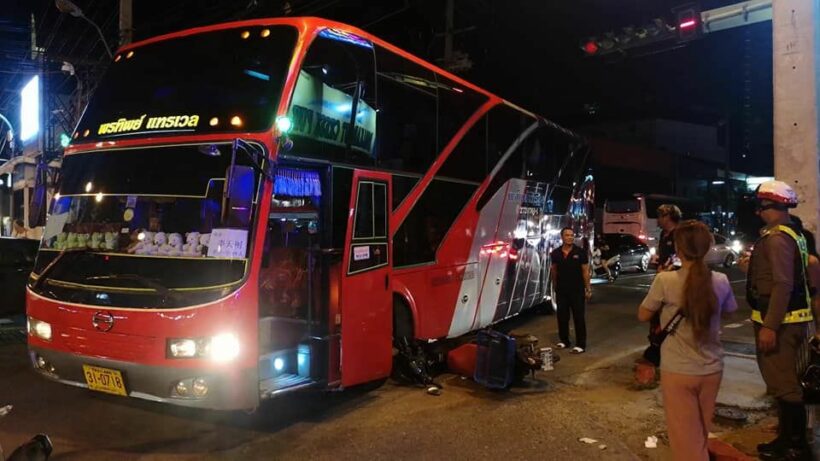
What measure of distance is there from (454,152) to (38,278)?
16.0 feet

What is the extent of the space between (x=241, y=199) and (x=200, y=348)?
3.99ft

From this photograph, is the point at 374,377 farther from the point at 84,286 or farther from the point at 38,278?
the point at 38,278

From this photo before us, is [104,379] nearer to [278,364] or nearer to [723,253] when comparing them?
[278,364]

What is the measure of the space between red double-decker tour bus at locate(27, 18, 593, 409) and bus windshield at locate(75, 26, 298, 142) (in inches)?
0.8

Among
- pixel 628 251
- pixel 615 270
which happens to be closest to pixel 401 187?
pixel 615 270

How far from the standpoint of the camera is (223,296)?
459 cm

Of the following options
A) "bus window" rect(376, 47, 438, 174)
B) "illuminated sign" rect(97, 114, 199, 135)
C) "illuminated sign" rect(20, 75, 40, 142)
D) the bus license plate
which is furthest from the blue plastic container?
"illuminated sign" rect(20, 75, 40, 142)

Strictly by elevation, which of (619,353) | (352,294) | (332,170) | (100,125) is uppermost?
(100,125)

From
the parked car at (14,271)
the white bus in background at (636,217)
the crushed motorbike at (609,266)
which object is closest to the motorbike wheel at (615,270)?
the crushed motorbike at (609,266)

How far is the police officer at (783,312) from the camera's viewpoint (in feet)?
13.7

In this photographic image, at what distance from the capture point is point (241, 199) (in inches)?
184

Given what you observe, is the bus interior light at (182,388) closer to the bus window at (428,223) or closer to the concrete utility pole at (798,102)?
the bus window at (428,223)

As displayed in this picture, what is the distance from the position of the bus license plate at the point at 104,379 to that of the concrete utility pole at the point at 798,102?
6.52 meters

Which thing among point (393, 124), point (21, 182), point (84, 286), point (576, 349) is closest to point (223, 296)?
point (84, 286)
